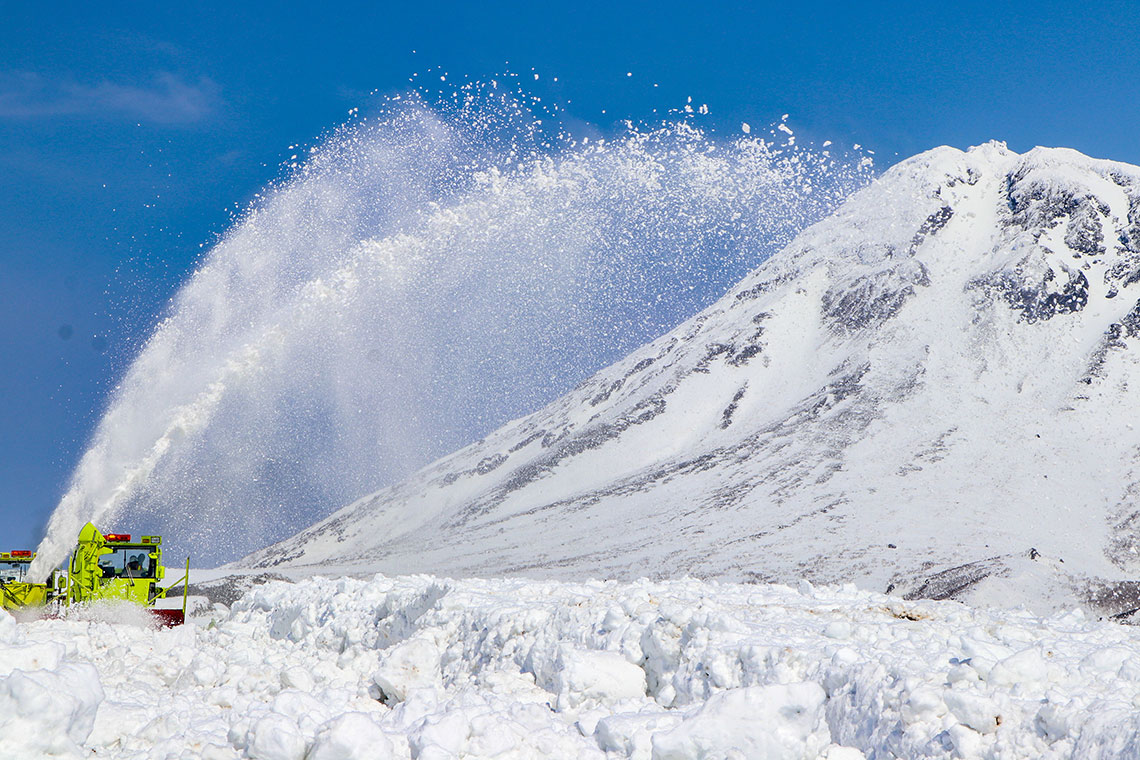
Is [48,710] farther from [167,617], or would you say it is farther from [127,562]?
[127,562]

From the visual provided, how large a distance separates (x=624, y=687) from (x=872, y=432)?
7499 cm

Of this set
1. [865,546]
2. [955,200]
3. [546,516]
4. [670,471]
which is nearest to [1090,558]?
[865,546]

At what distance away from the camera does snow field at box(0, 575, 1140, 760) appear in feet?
25.3

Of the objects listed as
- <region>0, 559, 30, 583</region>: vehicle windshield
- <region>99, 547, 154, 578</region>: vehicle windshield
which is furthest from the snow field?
<region>0, 559, 30, 583</region>: vehicle windshield

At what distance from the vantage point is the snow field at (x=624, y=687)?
7.73m

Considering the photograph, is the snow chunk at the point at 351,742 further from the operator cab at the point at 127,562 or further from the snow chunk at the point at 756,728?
the operator cab at the point at 127,562

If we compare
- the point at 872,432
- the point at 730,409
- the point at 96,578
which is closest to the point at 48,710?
the point at 96,578

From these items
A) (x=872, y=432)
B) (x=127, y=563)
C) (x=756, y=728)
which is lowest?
(x=756, y=728)

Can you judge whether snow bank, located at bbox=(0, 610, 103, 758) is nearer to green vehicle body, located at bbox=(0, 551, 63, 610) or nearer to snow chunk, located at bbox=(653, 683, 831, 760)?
snow chunk, located at bbox=(653, 683, 831, 760)

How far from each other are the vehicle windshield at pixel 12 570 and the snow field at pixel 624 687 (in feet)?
29.4

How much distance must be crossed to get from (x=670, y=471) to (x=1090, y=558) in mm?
35720

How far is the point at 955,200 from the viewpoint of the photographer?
11675 centimetres

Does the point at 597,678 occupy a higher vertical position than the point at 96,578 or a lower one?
lower

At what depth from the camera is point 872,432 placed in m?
80.9
